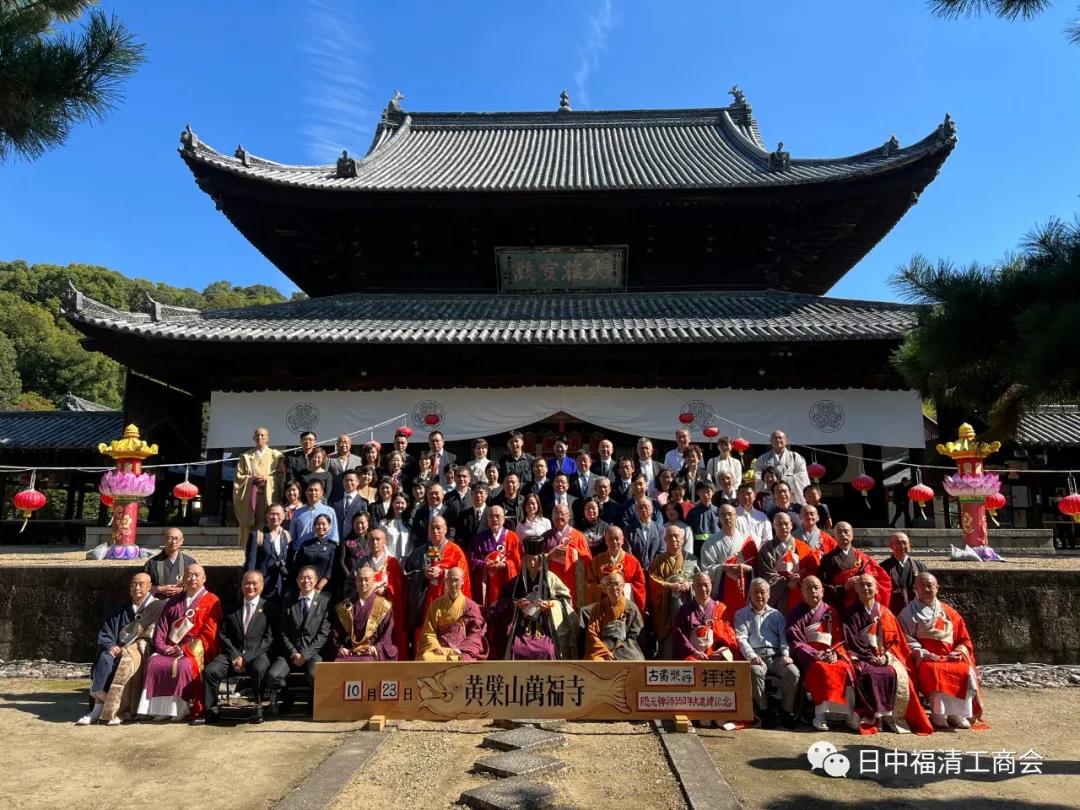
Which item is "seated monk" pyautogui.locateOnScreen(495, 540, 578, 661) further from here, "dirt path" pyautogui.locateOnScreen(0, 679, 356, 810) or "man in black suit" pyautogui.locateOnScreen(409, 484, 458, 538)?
"dirt path" pyautogui.locateOnScreen(0, 679, 356, 810)

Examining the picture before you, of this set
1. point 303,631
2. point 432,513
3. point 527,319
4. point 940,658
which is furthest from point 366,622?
point 527,319

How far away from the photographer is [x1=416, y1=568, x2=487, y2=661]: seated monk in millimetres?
5793

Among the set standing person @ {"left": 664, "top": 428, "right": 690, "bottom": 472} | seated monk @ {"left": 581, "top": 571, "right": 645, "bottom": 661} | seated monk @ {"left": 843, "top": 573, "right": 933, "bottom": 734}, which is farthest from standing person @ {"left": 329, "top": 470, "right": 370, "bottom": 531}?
seated monk @ {"left": 843, "top": 573, "right": 933, "bottom": 734}

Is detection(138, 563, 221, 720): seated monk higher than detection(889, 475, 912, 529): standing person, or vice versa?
detection(889, 475, 912, 529): standing person

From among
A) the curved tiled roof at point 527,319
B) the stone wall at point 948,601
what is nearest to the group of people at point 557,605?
the stone wall at point 948,601

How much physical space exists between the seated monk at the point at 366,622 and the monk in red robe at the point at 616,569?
1766mm

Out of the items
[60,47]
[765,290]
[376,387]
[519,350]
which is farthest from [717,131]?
[60,47]

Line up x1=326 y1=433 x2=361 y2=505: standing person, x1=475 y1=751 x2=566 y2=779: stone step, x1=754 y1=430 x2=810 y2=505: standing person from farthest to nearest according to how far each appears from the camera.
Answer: x1=754 y1=430 x2=810 y2=505: standing person → x1=326 y1=433 x2=361 y2=505: standing person → x1=475 y1=751 x2=566 y2=779: stone step

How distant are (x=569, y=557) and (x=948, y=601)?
3853 mm

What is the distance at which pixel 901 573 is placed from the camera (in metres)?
6.22

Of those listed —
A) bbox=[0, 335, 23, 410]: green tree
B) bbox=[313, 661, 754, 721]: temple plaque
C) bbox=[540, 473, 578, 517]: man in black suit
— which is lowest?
bbox=[313, 661, 754, 721]: temple plaque

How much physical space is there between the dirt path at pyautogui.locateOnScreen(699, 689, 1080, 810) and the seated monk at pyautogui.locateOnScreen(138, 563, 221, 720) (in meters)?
3.98

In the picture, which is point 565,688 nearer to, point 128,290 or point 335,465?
point 335,465

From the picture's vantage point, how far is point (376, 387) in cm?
1205
